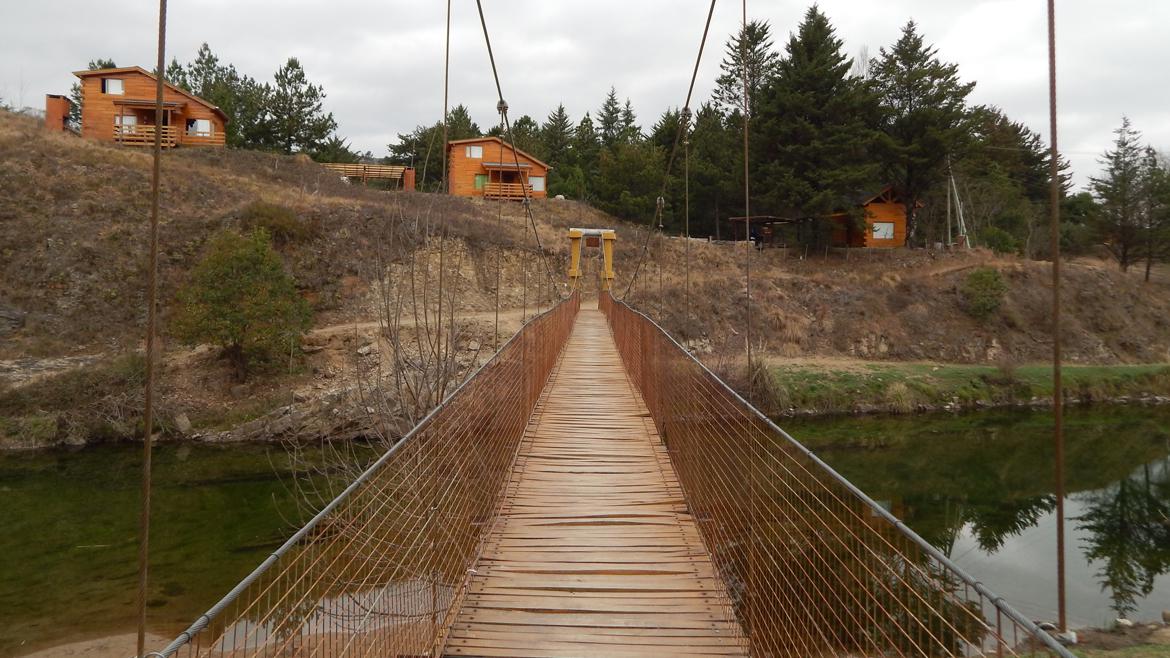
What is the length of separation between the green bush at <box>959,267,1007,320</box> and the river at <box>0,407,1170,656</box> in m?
7.20

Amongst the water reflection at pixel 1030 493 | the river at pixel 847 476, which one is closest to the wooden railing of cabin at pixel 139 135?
the river at pixel 847 476

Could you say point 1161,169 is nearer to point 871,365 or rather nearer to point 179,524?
point 871,365

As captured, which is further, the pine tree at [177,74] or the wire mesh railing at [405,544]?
the pine tree at [177,74]

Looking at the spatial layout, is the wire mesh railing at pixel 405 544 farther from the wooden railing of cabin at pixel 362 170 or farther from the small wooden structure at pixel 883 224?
the wooden railing of cabin at pixel 362 170

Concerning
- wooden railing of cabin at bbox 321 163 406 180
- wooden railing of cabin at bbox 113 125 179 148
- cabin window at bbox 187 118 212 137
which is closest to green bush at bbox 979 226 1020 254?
wooden railing of cabin at bbox 321 163 406 180

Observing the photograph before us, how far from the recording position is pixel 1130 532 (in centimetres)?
1037

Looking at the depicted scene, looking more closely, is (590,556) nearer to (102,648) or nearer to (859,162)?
(102,648)

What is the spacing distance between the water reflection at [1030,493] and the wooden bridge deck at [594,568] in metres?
5.88

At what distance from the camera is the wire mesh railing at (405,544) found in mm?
1691

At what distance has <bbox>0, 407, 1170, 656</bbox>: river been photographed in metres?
7.68

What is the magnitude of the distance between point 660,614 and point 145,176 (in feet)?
85.5

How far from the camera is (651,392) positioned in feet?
21.4

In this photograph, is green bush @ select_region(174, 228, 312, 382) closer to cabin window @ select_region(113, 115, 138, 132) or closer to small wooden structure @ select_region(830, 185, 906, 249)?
cabin window @ select_region(113, 115, 138, 132)

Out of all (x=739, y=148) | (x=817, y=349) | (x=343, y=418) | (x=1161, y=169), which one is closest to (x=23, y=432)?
(x=343, y=418)
